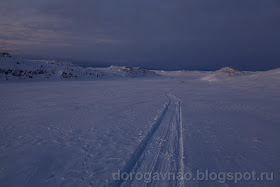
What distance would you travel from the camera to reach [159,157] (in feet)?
11.2

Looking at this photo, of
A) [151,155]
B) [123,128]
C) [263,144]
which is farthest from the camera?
[123,128]

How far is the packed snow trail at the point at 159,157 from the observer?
2760 mm

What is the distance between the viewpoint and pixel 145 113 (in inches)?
267

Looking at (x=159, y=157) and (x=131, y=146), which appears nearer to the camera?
(x=159, y=157)

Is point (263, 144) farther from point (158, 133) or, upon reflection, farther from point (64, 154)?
point (64, 154)

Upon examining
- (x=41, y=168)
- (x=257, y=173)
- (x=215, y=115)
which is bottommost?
(x=41, y=168)

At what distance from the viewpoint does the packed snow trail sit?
9.05 ft

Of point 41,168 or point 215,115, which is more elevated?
point 215,115

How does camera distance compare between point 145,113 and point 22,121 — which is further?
point 145,113

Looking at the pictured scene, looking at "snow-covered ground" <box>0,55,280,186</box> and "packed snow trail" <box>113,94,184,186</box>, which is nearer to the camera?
"packed snow trail" <box>113,94,184,186</box>

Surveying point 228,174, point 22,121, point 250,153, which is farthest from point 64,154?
point 250,153

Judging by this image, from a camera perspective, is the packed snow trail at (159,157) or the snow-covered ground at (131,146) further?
the snow-covered ground at (131,146)

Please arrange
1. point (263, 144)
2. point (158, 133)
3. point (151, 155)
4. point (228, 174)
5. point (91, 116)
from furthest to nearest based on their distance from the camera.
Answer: point (91, 116) < point (158, 133) < point (263, 144) < point (151, 155) < point (228, 174)

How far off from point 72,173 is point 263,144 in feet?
15.7
